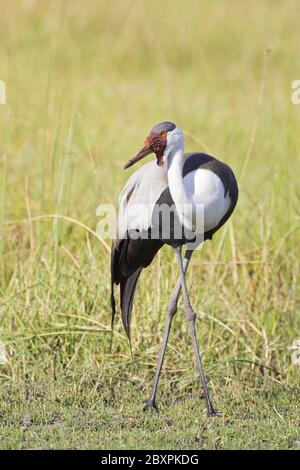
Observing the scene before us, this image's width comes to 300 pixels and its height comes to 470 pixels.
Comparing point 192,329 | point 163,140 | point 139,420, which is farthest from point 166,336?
point 163,140

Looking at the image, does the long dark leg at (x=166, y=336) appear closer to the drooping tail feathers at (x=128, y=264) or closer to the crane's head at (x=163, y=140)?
the drooping tail feathers at (x=128, y=264)

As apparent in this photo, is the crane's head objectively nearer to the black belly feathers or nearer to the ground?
the black belly feathers

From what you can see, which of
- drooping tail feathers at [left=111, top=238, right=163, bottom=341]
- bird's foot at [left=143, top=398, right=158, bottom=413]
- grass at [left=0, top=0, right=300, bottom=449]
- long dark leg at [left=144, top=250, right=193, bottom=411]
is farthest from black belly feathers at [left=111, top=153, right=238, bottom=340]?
bird's foot at [left=143, top=398, right=158, bottom=413]

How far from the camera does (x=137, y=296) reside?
5.55 metres

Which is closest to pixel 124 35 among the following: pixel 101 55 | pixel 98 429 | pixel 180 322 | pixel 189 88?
pixel 101 55

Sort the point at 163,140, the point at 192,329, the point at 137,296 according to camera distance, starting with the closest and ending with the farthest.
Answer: the point at 163,140 < the point at 192,329 < the point at 137,296

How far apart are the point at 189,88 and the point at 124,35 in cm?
143

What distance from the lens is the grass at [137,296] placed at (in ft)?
14.8

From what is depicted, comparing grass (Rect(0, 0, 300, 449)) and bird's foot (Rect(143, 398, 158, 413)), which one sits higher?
grass (Rect(0, 0, 300, 449))

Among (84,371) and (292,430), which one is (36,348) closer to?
(84,371)

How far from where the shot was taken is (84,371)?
5.01 metres

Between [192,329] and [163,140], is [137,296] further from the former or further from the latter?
[163,140]

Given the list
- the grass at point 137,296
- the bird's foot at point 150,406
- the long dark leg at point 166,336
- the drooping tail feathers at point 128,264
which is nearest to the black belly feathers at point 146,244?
the drooping tail feathers at point 128,264

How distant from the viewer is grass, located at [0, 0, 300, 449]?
4523mm
